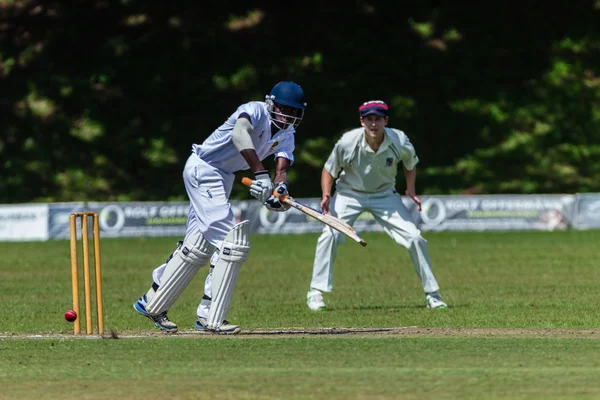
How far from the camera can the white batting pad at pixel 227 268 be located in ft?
27.5

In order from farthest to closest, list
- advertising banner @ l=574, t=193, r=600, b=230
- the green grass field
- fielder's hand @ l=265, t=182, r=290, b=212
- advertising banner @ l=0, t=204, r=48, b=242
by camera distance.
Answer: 1. advertising banner @ l=574, t=193, r=600, b=230
2. advertising banner @ l=0, t=204, r=48, b=242
3. fielder's hand @ l=265, t=182, r=290, b=212
4. the green grass field

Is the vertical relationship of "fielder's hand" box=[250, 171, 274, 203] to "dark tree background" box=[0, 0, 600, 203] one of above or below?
below

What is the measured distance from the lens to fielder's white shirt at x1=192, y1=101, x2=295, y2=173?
847 centimetres

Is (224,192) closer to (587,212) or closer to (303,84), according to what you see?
(587,212)

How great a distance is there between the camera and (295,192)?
28.1m

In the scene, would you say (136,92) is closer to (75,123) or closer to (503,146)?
(75,123)

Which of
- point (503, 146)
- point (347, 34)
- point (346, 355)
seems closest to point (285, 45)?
point (347, 34)

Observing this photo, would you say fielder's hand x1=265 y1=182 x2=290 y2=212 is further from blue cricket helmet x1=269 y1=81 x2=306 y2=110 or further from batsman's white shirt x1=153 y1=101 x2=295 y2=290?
blue cricket helmet x1=269 y1=81 x2=306 y2=110

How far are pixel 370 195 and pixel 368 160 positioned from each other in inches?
15.6

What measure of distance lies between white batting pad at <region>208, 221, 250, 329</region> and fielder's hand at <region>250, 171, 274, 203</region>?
0.28 m

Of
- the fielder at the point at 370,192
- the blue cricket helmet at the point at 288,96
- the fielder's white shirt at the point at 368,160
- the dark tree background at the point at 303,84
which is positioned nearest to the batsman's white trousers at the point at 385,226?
the fielder at the point at 370,192

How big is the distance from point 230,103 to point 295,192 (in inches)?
134

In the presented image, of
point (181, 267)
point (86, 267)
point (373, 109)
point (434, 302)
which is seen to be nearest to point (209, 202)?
point (181, 267)

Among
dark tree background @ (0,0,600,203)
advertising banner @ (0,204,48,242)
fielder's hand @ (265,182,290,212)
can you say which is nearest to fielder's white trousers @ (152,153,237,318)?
fielder's hand @ (265,182,290,212)
